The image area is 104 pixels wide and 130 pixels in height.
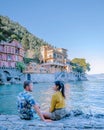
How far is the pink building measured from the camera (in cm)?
6531

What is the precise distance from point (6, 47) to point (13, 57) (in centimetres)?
328

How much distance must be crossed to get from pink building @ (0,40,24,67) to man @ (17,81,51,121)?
57.2 m

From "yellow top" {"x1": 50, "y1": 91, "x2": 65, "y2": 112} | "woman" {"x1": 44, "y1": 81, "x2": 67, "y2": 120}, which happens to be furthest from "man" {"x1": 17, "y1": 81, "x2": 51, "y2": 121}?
"yellow top" {"x1": 50, "y1": 91, "x2": 65, "y2": 112}

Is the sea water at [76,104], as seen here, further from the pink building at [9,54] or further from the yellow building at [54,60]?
the yellow building at [54,60]

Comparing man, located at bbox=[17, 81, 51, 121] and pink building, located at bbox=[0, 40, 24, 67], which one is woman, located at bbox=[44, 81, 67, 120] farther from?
pink building, located at bbox=[0, 40, 24, 67]

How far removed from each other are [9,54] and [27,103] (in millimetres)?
59661

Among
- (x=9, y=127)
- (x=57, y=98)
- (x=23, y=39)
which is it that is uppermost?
(x=23, y=39)

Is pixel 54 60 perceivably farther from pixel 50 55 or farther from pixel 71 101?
→ pixel 71 101

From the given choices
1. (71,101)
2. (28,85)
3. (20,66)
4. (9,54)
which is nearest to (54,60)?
(20,66)

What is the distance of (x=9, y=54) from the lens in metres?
66.9

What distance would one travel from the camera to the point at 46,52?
303 feet

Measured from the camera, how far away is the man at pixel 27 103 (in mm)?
8023

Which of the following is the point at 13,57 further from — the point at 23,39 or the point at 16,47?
the point at 23,39

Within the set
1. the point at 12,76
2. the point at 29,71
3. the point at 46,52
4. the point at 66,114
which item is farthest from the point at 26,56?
the point at 66,114
